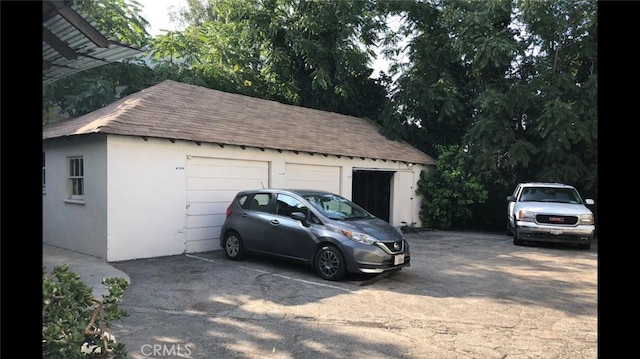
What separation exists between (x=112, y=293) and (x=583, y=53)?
1674cm

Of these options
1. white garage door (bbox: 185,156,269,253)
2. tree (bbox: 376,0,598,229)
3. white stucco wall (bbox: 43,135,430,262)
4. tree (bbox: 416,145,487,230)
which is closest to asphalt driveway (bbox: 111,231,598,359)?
white stucco wall (bbox: 43,135,430,262)

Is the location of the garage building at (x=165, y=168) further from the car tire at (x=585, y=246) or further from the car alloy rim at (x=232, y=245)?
the car tire at (x=585, y=246)

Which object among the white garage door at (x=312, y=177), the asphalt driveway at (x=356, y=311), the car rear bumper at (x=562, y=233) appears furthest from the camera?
the white garage door at (x=312, y=177)

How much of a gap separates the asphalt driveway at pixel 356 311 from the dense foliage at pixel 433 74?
6999mm

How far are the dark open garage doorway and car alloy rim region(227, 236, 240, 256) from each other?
26.9 feet

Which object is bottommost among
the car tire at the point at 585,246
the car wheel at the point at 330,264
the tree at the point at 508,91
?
the car tire at the point at 585,246

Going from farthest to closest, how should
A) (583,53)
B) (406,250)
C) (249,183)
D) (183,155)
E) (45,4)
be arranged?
(583,53) < (249,183) < (183,155) < (406,250) < (45,4)

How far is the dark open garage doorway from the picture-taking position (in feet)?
56.8

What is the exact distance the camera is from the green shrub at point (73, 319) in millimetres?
2783

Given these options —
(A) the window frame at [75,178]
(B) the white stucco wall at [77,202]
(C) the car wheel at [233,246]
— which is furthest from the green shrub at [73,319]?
(A) the window frame at [75,178]

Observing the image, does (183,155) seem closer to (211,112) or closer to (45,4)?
(211,112)

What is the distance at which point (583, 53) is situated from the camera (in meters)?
15.3

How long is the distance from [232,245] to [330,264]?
265 centimetres
